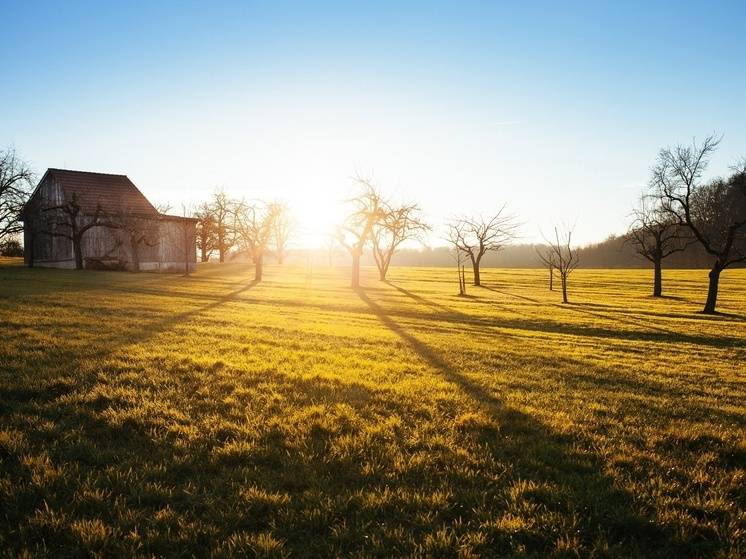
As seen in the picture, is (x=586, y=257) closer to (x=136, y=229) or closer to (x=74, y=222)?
(x=136, y=229)

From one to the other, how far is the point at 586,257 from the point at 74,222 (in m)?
109

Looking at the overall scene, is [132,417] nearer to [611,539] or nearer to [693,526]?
[611,539]

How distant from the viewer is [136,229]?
4322cm

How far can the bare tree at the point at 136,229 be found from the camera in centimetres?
4288

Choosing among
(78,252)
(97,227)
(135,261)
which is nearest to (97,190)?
(97,227)

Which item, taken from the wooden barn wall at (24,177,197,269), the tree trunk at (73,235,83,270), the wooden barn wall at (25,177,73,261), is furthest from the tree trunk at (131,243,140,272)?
the wooden barn wall at (25,177,73,261)

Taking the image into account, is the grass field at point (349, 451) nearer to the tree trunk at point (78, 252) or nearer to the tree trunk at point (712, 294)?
the tree trunk at point (712, 294)

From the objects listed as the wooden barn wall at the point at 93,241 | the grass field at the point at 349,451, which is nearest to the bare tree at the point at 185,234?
the wooden barn wall at the point at 93,241

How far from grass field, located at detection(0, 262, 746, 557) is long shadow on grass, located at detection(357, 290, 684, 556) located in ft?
0.07

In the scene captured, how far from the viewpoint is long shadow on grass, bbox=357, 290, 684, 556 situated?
3.86 metres

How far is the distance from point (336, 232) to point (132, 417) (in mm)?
34029

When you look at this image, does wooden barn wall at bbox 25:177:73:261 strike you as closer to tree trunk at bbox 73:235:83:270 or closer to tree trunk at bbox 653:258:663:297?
tree trunk at bbox 73:235:83:270

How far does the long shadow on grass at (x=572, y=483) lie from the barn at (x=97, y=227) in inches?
1732

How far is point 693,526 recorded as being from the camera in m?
4.05
